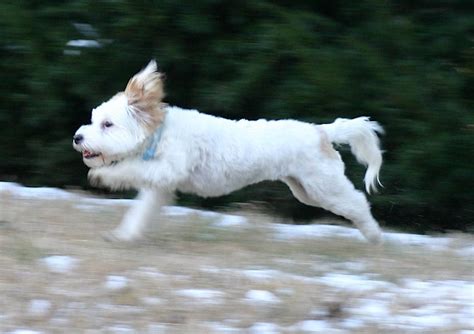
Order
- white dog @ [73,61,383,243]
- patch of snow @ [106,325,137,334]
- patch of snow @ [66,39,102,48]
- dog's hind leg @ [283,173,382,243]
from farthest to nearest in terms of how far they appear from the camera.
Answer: patch of snow @ [66,39,102,48] → dog's hind leg @ [283,173,382,243] → white dog @ [73,61,383,243] → patch of snow @ [106,325,137,334]

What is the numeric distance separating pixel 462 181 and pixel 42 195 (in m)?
4.14

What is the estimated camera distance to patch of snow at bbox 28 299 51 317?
5.58 metres

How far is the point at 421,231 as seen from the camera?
1036 cm

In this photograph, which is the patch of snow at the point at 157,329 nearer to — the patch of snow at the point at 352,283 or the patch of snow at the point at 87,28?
the patch of snow at the point at 352,283

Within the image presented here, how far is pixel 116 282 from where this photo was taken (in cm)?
592

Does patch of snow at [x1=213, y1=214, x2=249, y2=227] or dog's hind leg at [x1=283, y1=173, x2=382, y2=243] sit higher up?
dog's hind leg at [x1=283, y1=173, x2=382, y2=243]

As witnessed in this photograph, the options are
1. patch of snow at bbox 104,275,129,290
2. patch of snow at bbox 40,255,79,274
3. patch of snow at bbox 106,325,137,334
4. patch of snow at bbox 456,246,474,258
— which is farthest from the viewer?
patch of snow at bbox 456,246,474,258

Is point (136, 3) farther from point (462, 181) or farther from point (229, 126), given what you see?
point (462, 181)

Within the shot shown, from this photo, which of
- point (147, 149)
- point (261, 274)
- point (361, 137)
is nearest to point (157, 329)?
point (261, 274)

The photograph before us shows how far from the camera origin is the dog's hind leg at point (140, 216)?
23.3ft

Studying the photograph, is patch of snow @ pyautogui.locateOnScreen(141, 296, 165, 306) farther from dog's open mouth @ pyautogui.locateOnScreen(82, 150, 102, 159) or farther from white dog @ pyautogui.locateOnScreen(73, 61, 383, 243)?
dog's open mouth @ pyautogui.locateOnScreen(82, 150, 102, 159)

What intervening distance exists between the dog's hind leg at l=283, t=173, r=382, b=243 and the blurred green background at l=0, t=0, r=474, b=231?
192 cm

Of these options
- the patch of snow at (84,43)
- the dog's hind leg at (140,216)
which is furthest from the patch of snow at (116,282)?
the patch of snow at (84,43)

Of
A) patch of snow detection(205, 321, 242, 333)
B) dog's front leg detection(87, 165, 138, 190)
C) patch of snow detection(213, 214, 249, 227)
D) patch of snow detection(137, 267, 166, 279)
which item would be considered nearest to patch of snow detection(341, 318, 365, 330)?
patch of snow detection(205, 321, 242, 333)
